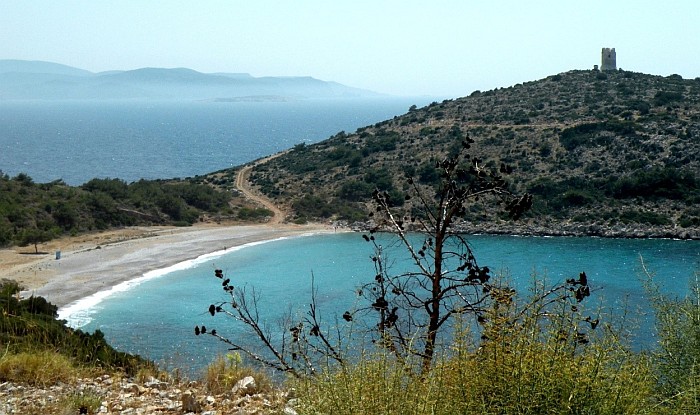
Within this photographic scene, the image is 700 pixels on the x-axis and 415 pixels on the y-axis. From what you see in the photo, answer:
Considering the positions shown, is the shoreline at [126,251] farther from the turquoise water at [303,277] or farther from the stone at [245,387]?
the stone at [245,387]

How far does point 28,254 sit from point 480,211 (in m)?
28.5

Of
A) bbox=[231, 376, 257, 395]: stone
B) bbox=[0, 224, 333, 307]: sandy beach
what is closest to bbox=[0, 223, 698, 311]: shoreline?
bbox=[0, 224, 333, 307]: sandy beach

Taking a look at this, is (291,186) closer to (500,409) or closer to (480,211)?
(480,211)

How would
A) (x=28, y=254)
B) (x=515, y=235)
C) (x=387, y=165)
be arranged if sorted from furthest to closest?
(x=387, y=165)
(x=515, y=235)
(x=28, y=254)

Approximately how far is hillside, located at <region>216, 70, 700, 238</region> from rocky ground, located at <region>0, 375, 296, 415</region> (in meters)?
41.8

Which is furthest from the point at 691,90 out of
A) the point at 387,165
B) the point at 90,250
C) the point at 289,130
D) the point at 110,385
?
the point at 289,130

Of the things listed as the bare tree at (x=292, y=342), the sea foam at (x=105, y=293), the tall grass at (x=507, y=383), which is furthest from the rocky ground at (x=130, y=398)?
the sea foam at (x=105, y=293)

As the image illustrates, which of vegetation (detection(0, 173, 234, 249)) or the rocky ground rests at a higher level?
the rocky ground

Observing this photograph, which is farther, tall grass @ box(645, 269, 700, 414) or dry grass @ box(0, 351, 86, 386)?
dry grass @ box(0, 351, 86, 386)

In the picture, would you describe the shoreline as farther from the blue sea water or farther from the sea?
the blue sea water

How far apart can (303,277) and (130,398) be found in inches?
1070

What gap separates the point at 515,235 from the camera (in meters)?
47.1

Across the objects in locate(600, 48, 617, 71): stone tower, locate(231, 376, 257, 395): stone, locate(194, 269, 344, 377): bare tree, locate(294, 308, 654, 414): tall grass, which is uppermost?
locate(600, 48, 617, 71): stone tower

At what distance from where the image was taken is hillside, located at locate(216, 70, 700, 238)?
49281 millimetres
